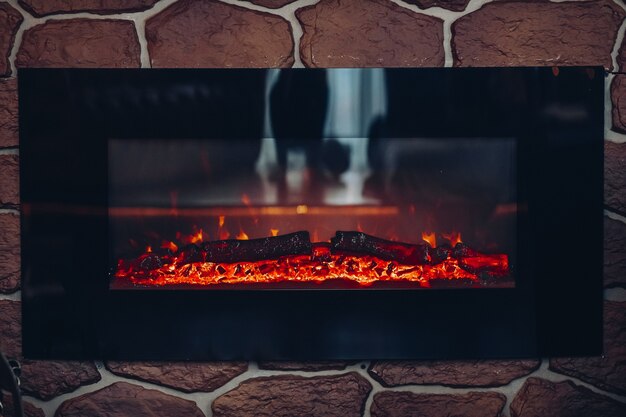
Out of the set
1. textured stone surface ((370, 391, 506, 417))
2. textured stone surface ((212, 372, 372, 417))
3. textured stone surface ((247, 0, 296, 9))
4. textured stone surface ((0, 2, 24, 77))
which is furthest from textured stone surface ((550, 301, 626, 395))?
textured stone surface ((0, 2, 24, 77))

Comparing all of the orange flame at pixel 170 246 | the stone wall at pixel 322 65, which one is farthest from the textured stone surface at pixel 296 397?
the orange flame at pixel 170 246

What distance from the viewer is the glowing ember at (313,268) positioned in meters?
1.75

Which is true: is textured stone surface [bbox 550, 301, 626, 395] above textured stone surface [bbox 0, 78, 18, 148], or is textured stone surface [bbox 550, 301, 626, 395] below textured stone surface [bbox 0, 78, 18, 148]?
below

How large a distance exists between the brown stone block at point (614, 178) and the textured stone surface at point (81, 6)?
1.34 m

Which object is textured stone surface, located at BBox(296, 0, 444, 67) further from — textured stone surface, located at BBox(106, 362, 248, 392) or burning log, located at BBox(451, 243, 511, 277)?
textured stone surface, located at BBox(106, 362, 248, 392)

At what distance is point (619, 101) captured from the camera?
5.62 ft

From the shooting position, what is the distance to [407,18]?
1.71 metres

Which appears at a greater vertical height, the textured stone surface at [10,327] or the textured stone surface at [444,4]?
the textured stone surface at [444,4]

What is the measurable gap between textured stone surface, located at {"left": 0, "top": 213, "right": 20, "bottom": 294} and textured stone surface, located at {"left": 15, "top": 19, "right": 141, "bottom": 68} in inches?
17.2

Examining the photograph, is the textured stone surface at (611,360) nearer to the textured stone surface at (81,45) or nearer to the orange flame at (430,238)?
the orange flame at (430,238)

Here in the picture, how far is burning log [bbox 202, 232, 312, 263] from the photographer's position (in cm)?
174

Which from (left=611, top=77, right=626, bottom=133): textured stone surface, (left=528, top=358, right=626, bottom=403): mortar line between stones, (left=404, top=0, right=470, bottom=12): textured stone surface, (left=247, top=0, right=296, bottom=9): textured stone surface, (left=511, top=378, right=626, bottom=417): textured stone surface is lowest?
(left=511, top=378, right=626, bottom=417): textured stone surface

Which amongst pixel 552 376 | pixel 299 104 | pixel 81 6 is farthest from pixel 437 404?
pixel 81 6

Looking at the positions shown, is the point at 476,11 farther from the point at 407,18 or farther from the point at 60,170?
the point at 60,170
